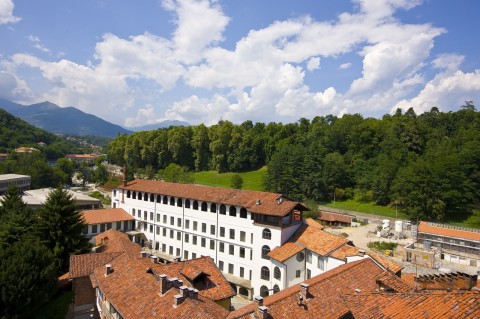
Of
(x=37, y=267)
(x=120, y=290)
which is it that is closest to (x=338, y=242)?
(x=120, y=290)

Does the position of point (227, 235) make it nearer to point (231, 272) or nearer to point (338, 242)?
point (231, 272)

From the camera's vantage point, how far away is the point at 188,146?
12169cm

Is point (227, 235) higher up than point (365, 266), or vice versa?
point (365, 266)

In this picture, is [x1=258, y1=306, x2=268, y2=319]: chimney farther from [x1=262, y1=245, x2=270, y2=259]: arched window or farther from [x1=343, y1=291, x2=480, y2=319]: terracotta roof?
[x1=262, y1=245, x2=270, y2=259]: arched window

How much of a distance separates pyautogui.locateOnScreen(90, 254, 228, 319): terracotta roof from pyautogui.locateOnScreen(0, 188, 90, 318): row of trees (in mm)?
4267

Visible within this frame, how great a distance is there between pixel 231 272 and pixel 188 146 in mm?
84566

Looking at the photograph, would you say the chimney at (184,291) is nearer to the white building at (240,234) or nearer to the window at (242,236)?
the white building at (240,234)

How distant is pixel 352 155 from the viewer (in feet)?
317

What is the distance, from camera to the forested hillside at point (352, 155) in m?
67.4

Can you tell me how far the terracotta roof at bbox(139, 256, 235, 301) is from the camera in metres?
25.4

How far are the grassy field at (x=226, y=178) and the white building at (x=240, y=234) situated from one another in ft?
159

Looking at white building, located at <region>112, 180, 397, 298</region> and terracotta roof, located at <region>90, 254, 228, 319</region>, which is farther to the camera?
white building, located at <region>112, 180, 397, 298</region>

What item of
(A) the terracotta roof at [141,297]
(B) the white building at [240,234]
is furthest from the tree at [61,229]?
(B) the white building at [240,234]

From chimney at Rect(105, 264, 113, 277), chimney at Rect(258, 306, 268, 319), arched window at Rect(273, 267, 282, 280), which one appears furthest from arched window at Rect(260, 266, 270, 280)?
chimney at Rect(258, 306, 268, 319)
